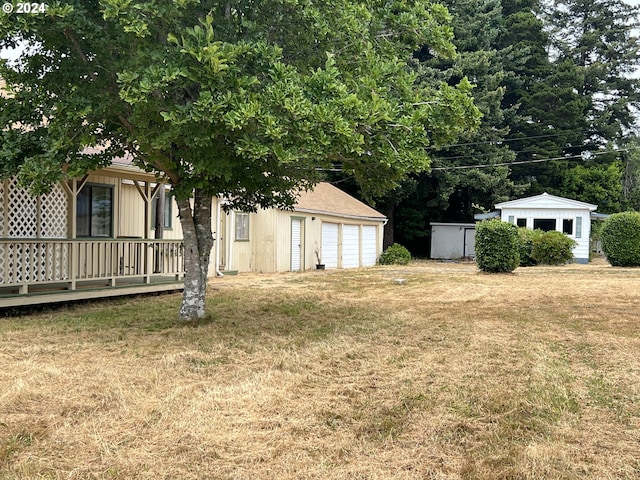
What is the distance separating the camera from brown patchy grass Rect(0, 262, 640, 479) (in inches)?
131

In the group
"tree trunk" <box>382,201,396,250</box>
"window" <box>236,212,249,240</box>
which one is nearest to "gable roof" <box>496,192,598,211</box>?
"tree trunk" <box>382,201,396,250</box>

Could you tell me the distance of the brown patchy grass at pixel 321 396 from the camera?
3.32m

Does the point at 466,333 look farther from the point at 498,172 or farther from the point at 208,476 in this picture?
the point at 498,172

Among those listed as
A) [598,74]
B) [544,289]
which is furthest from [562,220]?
[598,74]

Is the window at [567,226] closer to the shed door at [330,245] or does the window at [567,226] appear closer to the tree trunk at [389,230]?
the tree trunk at [389,230]

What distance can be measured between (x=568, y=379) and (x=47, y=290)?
8.30m

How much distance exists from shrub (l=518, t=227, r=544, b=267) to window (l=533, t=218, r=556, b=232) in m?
3.76

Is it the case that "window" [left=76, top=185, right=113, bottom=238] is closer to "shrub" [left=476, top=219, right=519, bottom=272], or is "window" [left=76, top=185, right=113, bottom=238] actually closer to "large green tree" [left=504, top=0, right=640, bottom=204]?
"shrub" [left=476, top=219, right=519, bottom=272]

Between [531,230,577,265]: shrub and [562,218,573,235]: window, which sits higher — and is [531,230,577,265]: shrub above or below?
below

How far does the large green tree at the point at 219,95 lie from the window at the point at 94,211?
348 centimetres

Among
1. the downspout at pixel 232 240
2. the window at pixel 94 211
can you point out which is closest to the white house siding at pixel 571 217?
the downspout at pixel 232 240

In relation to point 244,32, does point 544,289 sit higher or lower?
lower

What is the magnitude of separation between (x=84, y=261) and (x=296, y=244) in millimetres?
9469

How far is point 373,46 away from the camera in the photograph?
309 inches
